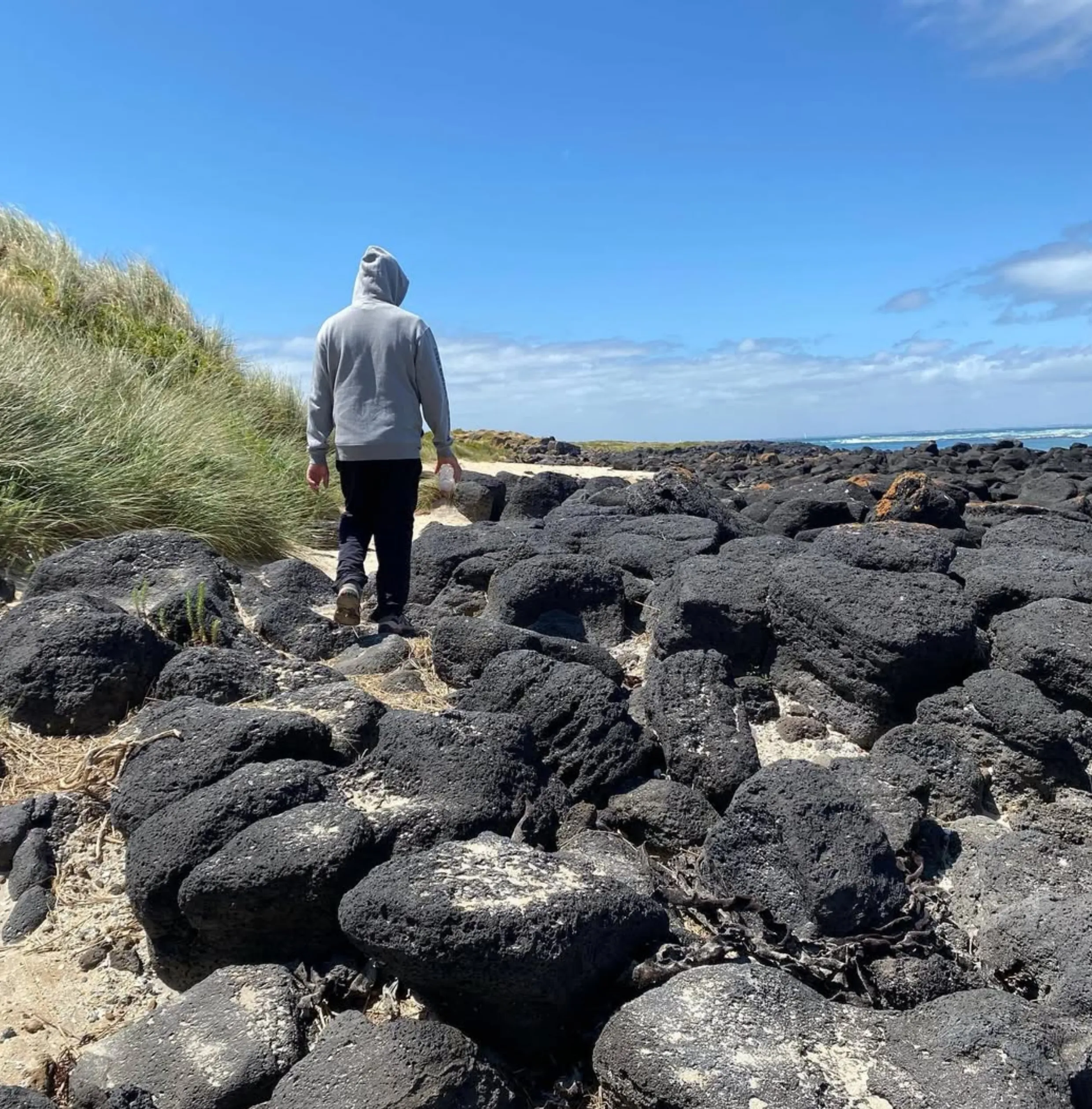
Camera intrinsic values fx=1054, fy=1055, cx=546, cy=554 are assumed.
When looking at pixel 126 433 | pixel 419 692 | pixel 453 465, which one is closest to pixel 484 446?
pixel 126 433

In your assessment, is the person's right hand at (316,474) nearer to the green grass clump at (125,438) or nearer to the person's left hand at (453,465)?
the person's left hand at (453,465)

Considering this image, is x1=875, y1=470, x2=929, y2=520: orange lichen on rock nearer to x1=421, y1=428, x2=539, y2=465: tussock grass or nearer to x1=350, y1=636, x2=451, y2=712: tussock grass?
x1=350, y1=636, x2=451, y2=712: tussock grass

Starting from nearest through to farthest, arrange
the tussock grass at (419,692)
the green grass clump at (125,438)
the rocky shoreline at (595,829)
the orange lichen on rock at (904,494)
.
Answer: the rocky shoreline at (595,829)
the tussock grass at (419,692)
the green grass clump at (125,438)
the orange lichen on rock at (904,494)

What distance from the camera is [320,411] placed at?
550cm

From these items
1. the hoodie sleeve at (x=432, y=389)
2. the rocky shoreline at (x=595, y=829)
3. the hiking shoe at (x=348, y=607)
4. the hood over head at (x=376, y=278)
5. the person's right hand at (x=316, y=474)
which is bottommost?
the rocky shoreline at (x=595, y=829)

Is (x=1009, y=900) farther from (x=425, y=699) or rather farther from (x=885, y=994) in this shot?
(x=425, y=699)

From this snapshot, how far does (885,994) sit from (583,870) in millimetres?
805

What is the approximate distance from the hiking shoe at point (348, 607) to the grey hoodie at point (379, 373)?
0.69 meters

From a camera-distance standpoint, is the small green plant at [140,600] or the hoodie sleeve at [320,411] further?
the hoodie sleeve at [320,411]

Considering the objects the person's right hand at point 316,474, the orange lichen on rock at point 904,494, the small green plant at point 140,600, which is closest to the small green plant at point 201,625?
the small green plant at point 140,600

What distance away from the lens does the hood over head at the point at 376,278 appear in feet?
17.8

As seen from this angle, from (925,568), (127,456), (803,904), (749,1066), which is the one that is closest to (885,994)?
(803,904)

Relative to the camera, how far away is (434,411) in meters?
5.42

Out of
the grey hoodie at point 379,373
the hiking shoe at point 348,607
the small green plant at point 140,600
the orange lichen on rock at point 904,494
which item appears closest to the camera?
the small green plant at point 140,600
